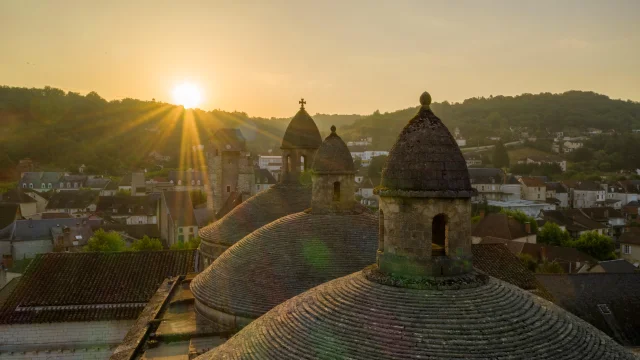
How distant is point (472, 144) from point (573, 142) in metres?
32.0

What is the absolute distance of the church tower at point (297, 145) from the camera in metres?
28.5

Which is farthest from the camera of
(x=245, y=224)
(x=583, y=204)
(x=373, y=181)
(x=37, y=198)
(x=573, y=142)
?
(x=573, y=142)

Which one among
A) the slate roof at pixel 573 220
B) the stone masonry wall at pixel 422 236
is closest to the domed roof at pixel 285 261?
the stone masonry wall at pixel 422 236

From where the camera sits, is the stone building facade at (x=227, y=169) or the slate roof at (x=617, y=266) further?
the stone building facade at (x=227, y=169)

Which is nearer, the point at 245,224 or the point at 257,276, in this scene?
the point at 257,276

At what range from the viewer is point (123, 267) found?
30.7 metres

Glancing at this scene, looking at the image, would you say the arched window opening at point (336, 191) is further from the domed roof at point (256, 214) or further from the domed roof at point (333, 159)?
the domed roof at point (256, 214)

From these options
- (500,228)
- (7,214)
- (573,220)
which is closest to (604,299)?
(500,228)

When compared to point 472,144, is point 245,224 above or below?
below

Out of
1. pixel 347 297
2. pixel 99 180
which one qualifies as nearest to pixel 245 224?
pixel 347 297

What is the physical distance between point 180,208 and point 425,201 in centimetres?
5689

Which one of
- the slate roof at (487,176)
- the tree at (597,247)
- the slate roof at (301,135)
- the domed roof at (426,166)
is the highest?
the slate roof at (301,135)

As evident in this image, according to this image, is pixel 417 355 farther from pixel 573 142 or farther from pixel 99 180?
pixel 573 142

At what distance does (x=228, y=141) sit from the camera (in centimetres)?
6078
